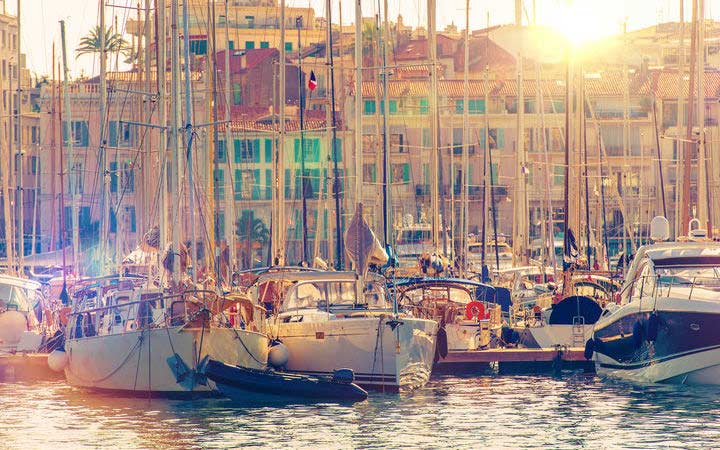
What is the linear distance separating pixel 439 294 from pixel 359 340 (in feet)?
29.7

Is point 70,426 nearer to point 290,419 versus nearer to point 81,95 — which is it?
point 290,419

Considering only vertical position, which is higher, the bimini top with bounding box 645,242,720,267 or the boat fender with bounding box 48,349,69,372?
the bimini top with bounding box 645,242,720,267

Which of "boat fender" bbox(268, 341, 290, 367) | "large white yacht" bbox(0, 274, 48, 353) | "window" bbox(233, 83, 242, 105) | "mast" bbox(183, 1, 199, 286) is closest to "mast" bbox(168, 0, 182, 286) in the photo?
"mast" bbox(183, 1, 199, 286)

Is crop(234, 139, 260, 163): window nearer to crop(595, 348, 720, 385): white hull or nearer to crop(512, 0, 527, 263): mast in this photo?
crop(512, 0, 527, 263): mast

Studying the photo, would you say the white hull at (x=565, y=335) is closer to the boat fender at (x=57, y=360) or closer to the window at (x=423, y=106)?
the boat fender at (x=57, y=360)

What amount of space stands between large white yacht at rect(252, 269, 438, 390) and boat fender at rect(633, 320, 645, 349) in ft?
13.7

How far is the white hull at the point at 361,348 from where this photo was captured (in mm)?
33375

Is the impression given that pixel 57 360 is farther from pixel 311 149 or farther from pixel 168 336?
pixel 311 149

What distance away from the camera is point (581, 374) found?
130 feet

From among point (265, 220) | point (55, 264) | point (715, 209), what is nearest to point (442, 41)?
point (265, 220)

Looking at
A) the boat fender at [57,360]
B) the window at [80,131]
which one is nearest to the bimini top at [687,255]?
the boat fender at [57,360]

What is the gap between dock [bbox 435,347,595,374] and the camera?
129 feet

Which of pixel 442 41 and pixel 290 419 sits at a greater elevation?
pixel 442 41

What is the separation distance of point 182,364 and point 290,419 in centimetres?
341
